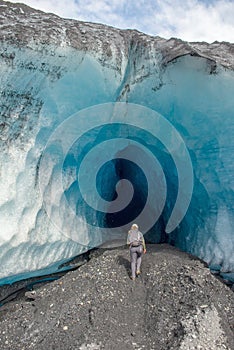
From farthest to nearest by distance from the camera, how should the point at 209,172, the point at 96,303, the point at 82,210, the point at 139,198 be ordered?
Result: the point at 139,198 → the point at 82,210 → the point at 209,172 → the point at 96,303

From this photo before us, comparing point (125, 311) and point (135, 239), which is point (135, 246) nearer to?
point (135, 239)

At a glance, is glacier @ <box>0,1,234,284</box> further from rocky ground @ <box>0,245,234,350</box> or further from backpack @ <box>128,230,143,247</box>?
backpack @ <box>128,230,143,247</box>

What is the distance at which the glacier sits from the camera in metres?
4.84

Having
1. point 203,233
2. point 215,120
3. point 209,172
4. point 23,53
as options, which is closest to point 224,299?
point 203,233

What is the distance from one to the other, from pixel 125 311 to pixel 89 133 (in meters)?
2.93

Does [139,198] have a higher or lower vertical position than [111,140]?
lower

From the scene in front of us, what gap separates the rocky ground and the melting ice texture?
78 centimetres

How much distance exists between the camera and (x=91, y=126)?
5.70 meters

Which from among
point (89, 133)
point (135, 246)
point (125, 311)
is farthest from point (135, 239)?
point (89, 133)

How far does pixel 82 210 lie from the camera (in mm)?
6379

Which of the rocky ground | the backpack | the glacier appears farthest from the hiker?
the glacier

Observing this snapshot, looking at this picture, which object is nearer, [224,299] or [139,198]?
[224,299]

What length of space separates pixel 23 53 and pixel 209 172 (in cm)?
349

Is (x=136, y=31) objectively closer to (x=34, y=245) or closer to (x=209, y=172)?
(x=209, y=172)
